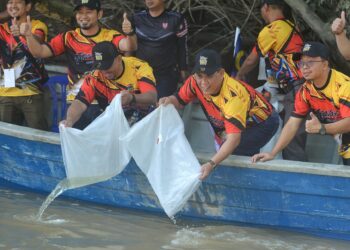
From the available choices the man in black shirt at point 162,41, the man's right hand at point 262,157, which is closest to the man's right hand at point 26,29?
the man in black shirt at point 162,41

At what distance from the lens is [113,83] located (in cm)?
734

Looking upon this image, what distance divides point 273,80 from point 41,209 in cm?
247

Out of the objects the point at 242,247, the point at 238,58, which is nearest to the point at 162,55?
the point at 238,58

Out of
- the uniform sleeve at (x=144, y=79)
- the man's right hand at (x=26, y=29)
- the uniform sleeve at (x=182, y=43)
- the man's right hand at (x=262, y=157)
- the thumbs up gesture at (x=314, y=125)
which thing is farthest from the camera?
the uniform sleeve at (x=182, y=43)

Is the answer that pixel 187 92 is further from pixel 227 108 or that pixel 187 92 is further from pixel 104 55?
pixel 104 55

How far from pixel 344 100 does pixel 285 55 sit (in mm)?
1465

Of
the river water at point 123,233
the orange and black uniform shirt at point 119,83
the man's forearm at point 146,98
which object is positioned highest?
the orange and black uniform shirt at point 119,83

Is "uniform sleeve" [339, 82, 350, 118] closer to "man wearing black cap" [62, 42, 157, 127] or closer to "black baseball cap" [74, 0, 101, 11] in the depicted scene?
"man wearing black cap" [62, 42, 157, 127]

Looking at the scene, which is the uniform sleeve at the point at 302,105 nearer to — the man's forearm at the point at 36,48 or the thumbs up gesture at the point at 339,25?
the thumbs up gesture at the point at 339,25

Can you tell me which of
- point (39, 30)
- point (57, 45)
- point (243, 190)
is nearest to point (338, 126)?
point (243, 190)

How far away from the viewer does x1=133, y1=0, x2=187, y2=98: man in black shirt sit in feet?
27.0

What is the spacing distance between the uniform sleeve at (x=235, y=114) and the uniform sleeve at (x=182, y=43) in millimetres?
1813

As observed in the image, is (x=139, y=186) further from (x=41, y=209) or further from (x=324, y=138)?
(x=324, y=138)

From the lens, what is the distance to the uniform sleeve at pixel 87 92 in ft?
23.9
